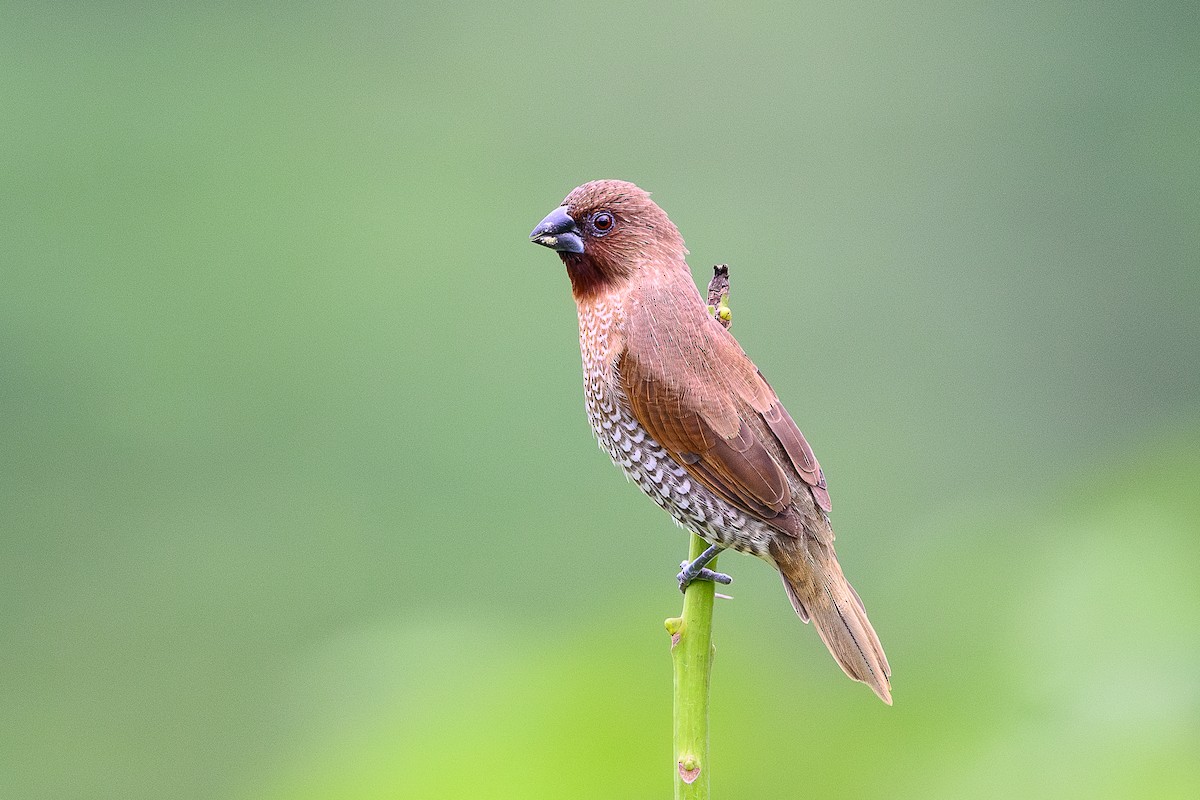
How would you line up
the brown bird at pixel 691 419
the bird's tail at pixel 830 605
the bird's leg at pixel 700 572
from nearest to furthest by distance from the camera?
the bird's leg at pixel 700 572 < the bird's tail at pixel 830 605 < the brown bird at pixel 691 419

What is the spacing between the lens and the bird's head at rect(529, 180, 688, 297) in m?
3.04

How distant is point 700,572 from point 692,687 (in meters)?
0.35

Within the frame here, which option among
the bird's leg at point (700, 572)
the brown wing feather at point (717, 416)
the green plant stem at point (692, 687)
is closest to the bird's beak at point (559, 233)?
the brown wing feather at point (717, 416)

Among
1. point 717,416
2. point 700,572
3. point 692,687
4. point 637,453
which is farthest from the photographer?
point 637,453

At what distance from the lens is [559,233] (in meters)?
3.03

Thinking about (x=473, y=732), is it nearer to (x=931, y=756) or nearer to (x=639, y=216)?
(x=931, y=756)

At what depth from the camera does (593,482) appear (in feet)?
23.5

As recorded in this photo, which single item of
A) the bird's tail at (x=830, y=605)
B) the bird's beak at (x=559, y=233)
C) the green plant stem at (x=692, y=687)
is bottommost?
the green plant stem at (x=692, y=687)

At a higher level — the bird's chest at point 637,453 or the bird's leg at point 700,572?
the bird's chest at point 637,453

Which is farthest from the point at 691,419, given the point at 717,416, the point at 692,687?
the point at 692,687

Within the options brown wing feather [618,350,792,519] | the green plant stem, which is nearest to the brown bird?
brown wing feather [618,350,792,519]

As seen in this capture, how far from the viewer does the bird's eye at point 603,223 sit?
3.06 meters

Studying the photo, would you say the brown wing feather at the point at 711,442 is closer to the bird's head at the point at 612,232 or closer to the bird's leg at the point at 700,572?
the bird's leg at the point at 700,572

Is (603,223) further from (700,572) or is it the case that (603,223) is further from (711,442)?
(700,572)
